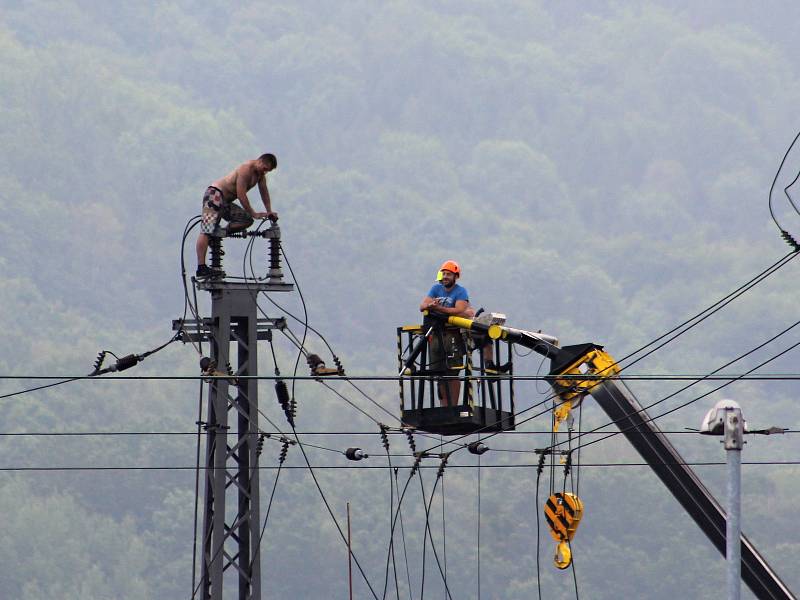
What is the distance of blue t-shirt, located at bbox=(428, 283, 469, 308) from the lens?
21375mm

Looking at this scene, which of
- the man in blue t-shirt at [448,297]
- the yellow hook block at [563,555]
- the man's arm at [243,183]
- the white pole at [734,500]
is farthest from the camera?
the man's arm at [243,183]

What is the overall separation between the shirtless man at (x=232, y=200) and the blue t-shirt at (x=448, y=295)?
2.54m

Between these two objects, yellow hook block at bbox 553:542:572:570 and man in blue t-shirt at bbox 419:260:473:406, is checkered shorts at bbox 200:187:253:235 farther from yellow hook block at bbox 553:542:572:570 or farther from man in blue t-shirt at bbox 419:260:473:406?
yellow hook block at bbox 553:542:572:570

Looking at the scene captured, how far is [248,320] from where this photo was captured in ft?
70.5

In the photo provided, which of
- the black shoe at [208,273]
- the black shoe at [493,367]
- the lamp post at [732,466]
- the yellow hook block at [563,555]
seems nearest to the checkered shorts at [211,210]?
the black shoe at [208,273]

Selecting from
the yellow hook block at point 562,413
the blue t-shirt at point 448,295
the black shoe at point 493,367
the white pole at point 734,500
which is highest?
the blue t-shirt at point 448,295

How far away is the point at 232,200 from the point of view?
2234cm

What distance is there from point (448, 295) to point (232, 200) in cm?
346

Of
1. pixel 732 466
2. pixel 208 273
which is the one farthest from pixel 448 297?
pixel 732 466

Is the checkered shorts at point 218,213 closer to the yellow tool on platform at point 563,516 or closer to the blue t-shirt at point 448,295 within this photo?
the blue t-shirt at point 448,295

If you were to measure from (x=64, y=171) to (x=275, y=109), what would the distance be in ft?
95.4

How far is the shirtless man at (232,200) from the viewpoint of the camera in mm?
22000

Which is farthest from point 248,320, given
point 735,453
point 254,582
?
point 735,453

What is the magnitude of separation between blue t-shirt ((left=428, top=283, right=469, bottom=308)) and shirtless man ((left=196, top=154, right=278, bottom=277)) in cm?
254
